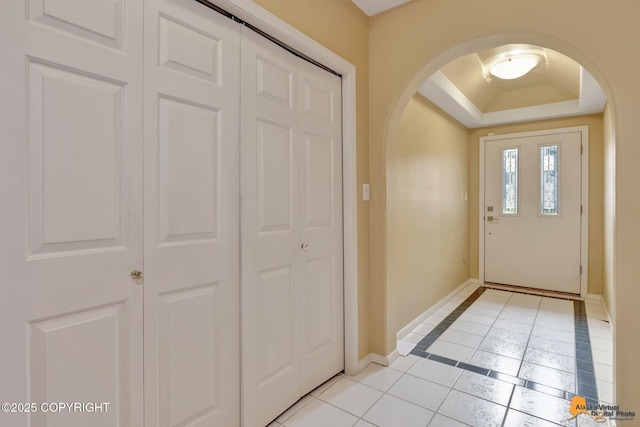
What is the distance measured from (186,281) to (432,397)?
1.63m

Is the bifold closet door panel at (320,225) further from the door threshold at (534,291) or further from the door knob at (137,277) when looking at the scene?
the door threshold at (534,291)

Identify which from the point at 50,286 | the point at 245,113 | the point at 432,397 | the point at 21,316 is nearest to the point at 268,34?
the point at 245,113

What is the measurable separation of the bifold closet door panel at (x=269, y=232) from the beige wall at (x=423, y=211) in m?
0.86

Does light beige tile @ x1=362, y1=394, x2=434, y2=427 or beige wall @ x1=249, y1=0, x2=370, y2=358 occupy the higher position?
beige wall @ x1=249, y1=0, x2=370, y2=358

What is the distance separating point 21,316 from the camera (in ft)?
2.98

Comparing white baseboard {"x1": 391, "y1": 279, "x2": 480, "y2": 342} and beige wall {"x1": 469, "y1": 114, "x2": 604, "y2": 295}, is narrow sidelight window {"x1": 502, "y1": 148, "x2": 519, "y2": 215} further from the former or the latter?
white baseboard {"x1": 391, "y1": 279, "x2": 480, "y2": 342}

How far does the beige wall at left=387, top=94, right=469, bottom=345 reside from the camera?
2701 millimetres

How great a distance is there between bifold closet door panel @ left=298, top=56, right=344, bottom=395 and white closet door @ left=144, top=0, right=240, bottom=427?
0.49m

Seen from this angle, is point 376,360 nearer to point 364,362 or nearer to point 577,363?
point 364,362

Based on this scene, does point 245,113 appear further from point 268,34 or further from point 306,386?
point 306,386

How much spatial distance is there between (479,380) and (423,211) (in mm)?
1656

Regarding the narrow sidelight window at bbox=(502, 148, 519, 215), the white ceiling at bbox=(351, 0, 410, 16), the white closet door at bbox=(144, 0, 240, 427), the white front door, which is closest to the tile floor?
the white closet door at bbox=(144, 0, 240, 427)

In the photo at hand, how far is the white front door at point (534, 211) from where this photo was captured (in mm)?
3930
